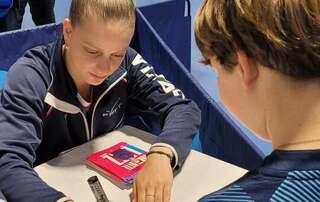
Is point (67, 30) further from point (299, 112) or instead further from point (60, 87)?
point (299, 112)

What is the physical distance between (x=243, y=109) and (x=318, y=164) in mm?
138

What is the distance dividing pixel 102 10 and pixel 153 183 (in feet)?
1.35

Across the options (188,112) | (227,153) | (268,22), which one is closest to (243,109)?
(268,22)

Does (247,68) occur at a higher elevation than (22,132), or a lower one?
higher

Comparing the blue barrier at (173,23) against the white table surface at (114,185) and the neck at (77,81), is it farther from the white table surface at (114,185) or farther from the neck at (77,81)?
the white table surface at (114,185)

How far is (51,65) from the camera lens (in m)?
1.11

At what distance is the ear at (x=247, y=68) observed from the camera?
52 centimetres

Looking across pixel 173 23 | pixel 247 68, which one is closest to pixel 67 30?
pixel 247 68

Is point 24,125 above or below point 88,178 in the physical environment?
above

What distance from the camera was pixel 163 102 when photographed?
4.07 ft

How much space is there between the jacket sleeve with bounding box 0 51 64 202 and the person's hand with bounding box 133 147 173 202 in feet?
0.49

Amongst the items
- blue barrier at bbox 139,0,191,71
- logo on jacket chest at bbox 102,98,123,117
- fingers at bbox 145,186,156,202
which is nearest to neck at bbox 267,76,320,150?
fingers at bbox 145,186,156,202

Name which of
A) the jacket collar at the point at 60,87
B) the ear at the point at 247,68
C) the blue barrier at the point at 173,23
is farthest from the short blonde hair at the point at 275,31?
the blue barrier at the point at 173,23

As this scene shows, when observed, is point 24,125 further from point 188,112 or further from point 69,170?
point 188,112
